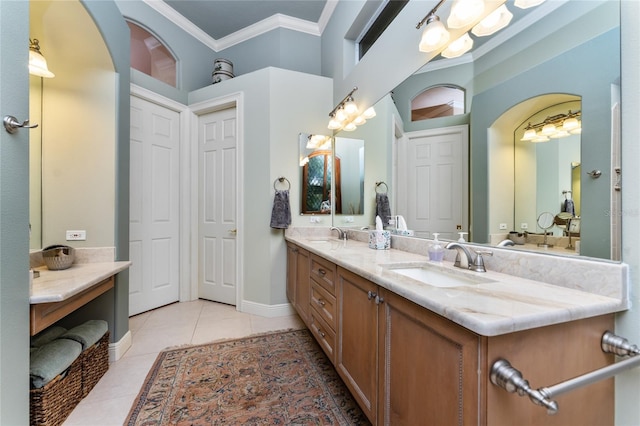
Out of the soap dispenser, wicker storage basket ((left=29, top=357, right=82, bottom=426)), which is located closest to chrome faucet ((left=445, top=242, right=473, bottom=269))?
the soap dispenser

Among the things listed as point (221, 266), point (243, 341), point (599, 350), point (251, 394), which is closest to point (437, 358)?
point (599, 350)

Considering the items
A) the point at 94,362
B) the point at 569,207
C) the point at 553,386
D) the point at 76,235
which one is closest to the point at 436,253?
the point at 569,207

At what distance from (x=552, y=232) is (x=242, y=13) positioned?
3788mm

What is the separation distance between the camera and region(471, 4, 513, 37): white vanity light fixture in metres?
1.20

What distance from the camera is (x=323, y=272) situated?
178cm

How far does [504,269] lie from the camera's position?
117 centimetres

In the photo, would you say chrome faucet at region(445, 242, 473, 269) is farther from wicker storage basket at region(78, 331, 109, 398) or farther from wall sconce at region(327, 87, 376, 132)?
wicker storage basket at region(78, 331, 109, 398)

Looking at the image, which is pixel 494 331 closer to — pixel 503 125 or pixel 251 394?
pixel 503 125

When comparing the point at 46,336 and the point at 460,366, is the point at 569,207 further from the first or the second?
the point at 46,336

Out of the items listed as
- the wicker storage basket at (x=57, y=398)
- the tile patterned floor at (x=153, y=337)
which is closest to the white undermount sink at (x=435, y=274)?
the tile patterned floor at (x=153, y=337)

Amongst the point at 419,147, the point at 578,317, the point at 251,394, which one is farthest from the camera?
the point at 419,147

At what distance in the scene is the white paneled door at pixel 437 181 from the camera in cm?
150

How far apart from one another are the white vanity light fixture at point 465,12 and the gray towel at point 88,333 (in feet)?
9.13

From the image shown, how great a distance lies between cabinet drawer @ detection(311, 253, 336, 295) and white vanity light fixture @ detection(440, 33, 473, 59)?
1.40 metres
